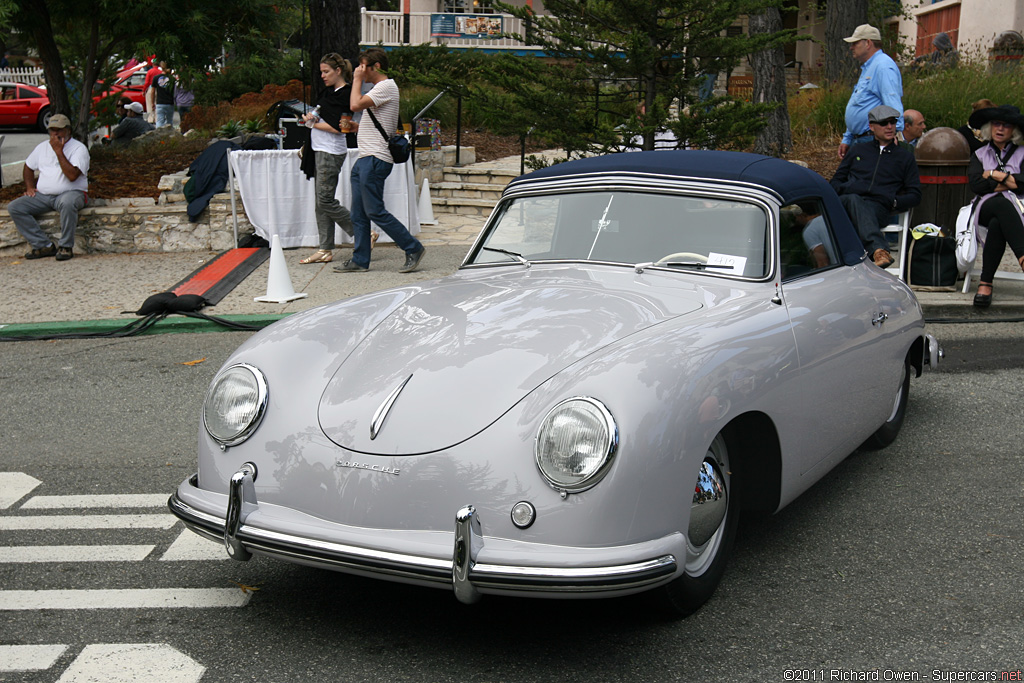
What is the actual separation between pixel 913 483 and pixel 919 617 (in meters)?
1.39

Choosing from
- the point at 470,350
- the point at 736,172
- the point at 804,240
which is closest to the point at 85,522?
the point at 470,350

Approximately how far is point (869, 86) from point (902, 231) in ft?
4.67

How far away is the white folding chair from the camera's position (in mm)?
8781

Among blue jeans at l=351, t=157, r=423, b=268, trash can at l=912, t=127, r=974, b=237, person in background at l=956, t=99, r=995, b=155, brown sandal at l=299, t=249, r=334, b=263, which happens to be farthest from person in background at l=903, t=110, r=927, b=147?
brown sandal at l=299, t=249, r=334, b=263

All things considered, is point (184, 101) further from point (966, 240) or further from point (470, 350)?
point (470, 350)

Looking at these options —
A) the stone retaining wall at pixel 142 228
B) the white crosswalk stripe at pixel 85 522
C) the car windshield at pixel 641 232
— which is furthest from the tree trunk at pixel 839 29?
the white crosswalk stripe at pixel 85 522

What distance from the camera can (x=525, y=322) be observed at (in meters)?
3.64

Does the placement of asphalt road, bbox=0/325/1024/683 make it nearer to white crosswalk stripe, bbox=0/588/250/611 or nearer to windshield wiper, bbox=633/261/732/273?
white crosswalk stripe, bbox=0/588/250/611

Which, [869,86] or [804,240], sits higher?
[869,86]

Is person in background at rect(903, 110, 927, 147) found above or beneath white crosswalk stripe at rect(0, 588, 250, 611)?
above

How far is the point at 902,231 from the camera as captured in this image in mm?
8914

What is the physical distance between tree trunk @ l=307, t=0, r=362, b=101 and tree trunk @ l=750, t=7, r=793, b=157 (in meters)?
5.65

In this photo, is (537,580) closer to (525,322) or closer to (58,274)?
(525,322)

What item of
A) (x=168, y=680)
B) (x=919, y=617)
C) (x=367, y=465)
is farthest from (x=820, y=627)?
(x=168, y=680)
